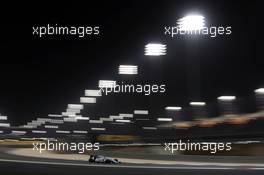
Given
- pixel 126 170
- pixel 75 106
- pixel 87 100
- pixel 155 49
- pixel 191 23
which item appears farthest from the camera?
pixel 126 170

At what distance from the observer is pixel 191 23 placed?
11930 millimetres

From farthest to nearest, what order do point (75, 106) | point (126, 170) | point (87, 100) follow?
point (126, 170) → point (75, 106) → point (87, 100)

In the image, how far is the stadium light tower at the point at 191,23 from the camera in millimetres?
11398

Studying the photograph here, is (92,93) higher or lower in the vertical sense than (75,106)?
higher

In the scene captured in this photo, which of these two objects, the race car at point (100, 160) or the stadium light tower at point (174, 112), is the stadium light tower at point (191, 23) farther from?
the race car at point (100, 160)

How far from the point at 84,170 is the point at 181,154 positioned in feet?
11.5

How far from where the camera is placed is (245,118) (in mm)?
12039

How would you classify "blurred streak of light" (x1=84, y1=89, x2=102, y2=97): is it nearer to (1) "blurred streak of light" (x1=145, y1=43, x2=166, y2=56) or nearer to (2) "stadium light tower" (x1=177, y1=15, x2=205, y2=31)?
(1) "blurred streak of light" (x1=145, y1=43, x2=166, y2=56)

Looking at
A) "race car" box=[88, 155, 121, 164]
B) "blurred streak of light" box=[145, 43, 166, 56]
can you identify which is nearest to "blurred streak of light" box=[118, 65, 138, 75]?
"blurred streak of light" box=[145, 43, 166, 56]

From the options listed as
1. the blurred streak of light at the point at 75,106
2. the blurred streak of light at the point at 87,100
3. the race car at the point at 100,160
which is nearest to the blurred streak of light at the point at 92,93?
the blurred streak of light at the point at 87,100

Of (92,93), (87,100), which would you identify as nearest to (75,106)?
(87,100)

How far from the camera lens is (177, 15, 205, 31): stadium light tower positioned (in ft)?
37.4

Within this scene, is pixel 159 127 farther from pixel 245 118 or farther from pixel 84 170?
pixel 84 170

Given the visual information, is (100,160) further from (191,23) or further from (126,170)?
(191,23)
